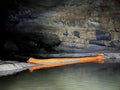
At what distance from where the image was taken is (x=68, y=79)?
33.0 ft

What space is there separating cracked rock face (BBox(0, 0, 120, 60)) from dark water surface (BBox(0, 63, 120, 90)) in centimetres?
196

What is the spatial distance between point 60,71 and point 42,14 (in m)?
3.96

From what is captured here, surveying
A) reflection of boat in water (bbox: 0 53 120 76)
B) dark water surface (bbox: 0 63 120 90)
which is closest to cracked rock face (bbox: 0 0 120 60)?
reflection of boat in water (bbox: 0 53 120 76)

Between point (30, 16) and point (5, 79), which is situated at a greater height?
point (30, 16)

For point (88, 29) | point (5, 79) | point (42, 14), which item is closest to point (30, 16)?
point (42, 14)

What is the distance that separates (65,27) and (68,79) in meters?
4.67

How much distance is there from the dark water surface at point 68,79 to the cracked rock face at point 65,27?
77.0 inches

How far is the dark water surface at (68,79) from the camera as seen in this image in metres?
8.83

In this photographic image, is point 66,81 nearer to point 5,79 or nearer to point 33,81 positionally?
point 33,81

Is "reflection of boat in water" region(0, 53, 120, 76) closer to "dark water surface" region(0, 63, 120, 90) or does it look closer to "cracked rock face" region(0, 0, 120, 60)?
"cracked rock face" region(0, 0, 120, 60)

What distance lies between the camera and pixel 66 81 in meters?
9.72

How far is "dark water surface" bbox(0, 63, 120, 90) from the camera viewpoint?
8.83m

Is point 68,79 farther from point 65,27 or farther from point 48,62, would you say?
point 65,27

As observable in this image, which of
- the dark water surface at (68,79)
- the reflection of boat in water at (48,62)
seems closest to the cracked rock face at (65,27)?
the reflection of boat in water at (48,62)
